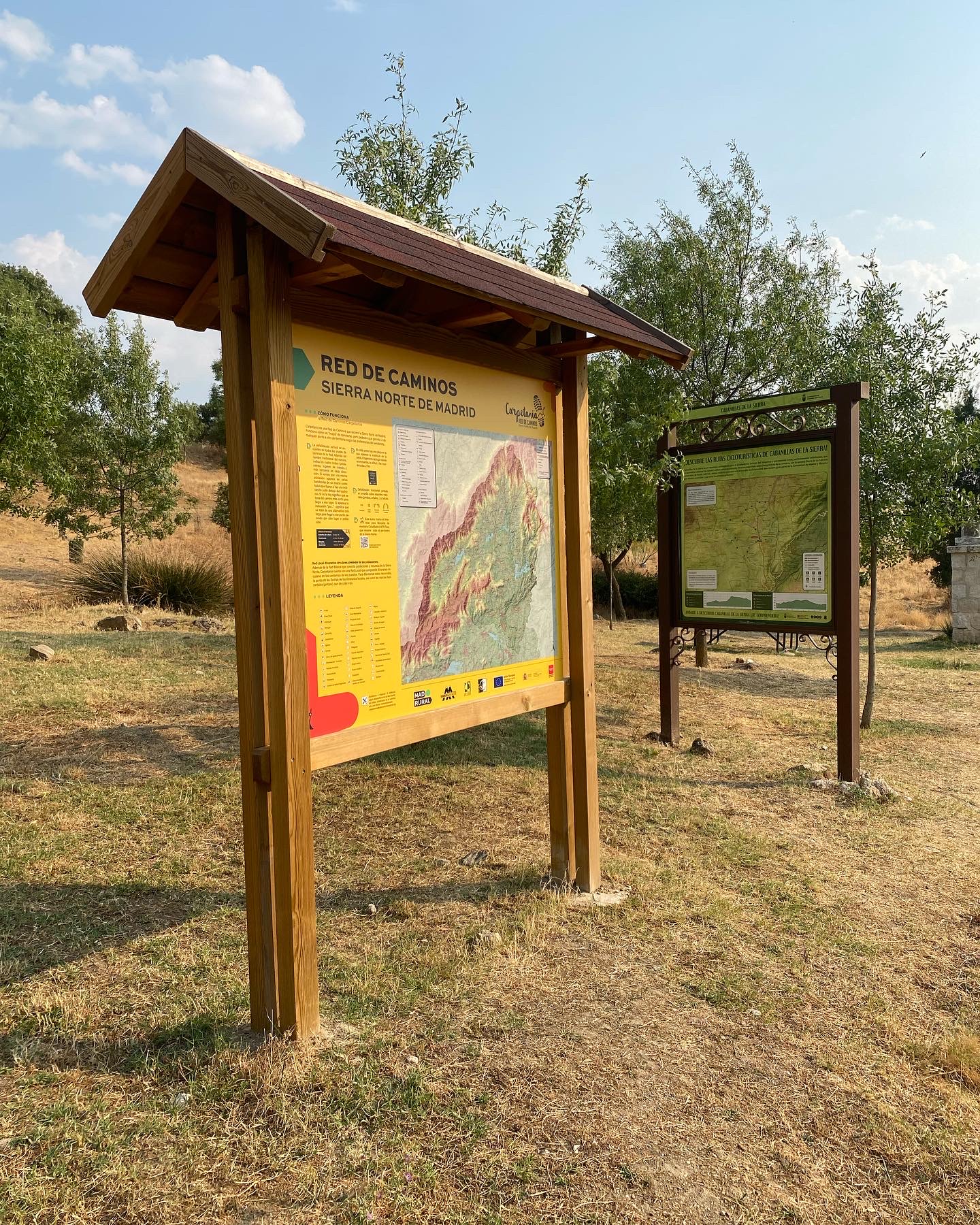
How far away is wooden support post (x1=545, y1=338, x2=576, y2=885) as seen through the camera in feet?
14.5

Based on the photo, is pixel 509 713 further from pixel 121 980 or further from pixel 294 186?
pixel 294 186

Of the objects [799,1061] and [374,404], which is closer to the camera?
[799,1061]

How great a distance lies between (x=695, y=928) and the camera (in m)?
4.07

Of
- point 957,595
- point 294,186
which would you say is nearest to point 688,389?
point 957,595

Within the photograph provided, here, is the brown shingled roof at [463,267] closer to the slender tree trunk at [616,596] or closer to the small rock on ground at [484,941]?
the small rock on ground at [484,941]

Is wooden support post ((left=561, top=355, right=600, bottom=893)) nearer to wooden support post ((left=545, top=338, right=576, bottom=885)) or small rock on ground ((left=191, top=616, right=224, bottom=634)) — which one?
wooden support post ((left=545, top=338, right=576, bottom=885))

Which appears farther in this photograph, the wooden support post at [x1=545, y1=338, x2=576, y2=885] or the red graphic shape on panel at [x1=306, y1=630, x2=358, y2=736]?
the wooden support post at [x1=545, y1=338, x2=576, y2=885]

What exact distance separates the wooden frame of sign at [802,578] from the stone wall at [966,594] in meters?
10.7

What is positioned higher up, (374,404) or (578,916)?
(374,404)

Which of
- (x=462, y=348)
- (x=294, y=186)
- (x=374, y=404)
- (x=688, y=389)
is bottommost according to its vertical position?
(x=374, y=404)

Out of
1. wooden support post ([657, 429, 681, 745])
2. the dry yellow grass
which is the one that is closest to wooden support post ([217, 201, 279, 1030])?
the dry yellow grass

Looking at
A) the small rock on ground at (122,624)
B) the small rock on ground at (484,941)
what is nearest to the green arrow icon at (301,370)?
the small rock on ground at (484,941)

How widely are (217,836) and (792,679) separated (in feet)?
29.1

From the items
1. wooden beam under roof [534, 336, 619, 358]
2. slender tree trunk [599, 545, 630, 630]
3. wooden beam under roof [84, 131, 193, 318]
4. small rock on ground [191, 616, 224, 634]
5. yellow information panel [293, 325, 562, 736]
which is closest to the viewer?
wooden beam under roof [84, 131, 193, 318]
